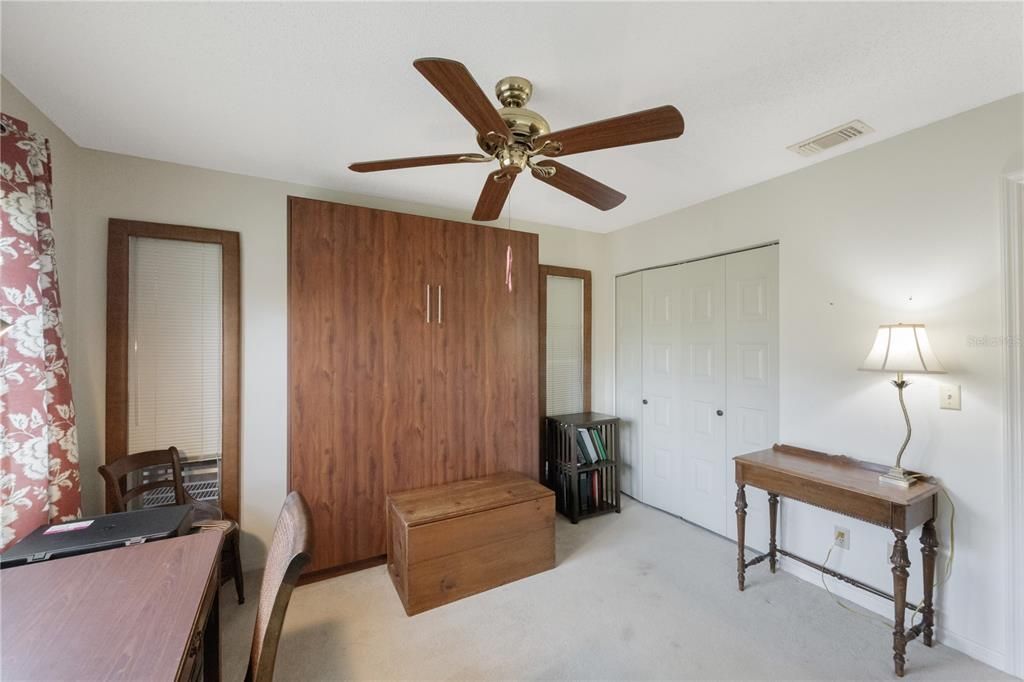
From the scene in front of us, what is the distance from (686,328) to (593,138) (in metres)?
2.14

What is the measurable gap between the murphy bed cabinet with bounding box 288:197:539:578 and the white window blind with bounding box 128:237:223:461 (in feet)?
1.66

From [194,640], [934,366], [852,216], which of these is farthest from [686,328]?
[194,640]

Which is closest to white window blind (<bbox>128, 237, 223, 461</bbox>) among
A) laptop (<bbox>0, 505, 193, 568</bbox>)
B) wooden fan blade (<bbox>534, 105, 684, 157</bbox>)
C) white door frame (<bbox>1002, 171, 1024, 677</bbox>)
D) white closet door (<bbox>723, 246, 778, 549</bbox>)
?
Result: laptop (<bbox>0, 505, 193, 568</bbox>)

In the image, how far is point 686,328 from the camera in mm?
3129

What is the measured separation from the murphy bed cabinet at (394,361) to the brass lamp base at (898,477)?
1939 mm

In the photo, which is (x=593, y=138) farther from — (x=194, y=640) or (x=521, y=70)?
(x=194, y=640)

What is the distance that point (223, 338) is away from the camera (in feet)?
7.76

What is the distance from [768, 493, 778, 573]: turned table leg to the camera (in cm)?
241

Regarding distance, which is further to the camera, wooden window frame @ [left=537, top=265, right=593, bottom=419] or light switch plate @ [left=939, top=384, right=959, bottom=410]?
wooden window frame @ [left=537, top=265, right=593, bottom=419]

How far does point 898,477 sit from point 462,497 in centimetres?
215

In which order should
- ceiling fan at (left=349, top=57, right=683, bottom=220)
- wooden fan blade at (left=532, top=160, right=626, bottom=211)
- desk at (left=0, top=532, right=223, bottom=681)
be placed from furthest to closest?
1. wooden fan blade at (left=532, top=160, right=626, bottom=211)
2. ceiling fan at (left=349, top=57, right=683, bottom=220)
3. desk at (left=0, top=532, right=223, bottom=681)

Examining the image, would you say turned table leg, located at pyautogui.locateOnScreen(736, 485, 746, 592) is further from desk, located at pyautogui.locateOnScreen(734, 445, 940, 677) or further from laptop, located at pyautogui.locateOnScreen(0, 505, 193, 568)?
laptop, located at pyautogui.locateOnScreen(0, 505, 193, 568)

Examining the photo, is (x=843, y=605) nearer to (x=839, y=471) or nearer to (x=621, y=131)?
(x=839, y=471)

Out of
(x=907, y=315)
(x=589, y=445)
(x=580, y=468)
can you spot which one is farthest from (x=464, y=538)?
(x=907, y=315)
